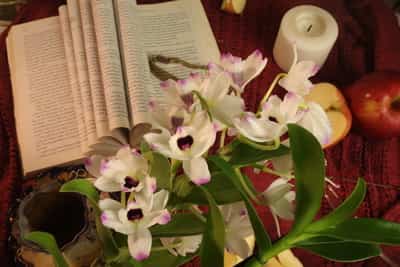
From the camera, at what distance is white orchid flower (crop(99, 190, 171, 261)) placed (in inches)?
13.7

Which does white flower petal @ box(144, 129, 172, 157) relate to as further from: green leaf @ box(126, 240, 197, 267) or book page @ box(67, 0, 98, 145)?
book page @ box(67, 0, 98, 145)

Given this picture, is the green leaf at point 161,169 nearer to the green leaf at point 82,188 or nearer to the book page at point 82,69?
the green leaf at point 82,188

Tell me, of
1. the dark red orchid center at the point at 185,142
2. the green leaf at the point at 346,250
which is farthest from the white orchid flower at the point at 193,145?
the green leaf at the point at 346,250

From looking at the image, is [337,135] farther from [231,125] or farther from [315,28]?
[231,125]

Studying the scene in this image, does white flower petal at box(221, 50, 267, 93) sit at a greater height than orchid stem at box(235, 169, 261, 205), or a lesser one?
greater

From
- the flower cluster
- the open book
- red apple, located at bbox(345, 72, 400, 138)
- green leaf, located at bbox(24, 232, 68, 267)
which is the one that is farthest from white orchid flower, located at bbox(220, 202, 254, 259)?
red apple, located at bbox(345, 72, 400, 138)

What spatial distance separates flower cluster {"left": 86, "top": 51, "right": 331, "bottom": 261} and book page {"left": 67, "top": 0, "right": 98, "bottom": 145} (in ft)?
1.04

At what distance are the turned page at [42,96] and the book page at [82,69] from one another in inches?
1.1

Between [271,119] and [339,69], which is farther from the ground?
[271,119]

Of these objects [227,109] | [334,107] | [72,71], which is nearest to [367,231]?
[227,109]

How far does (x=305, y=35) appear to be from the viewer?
0.76 meters

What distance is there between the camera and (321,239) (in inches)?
14.4

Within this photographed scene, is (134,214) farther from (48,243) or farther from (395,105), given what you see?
(395,105)

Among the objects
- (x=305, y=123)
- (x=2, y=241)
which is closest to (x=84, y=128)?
(x=2, y=241)
